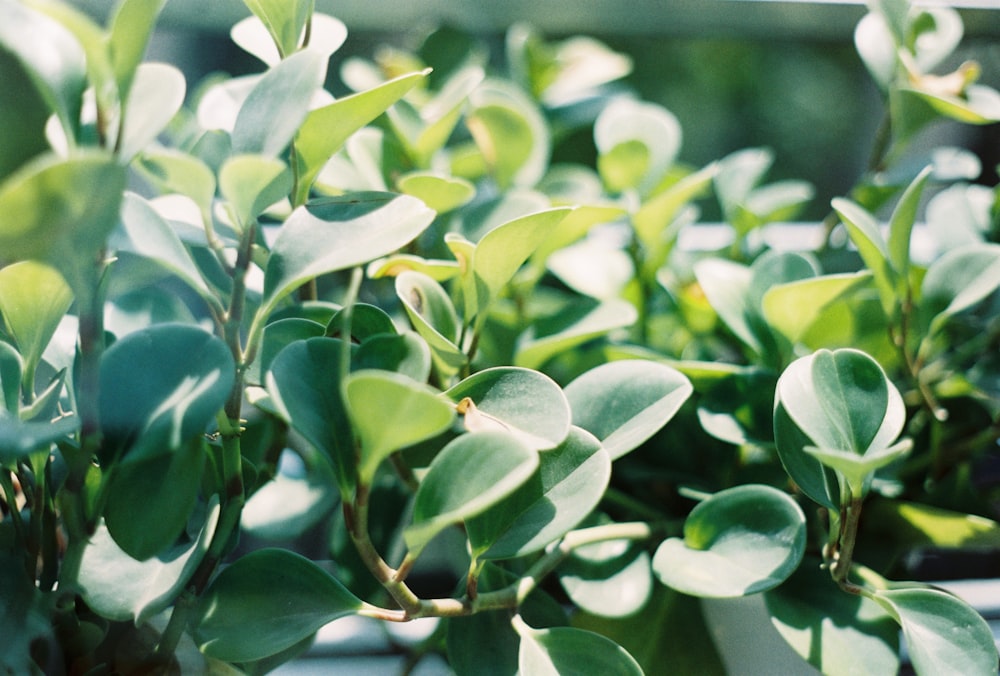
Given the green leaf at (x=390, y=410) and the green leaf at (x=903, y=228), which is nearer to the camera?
the green leaf at (x=390, y=410)

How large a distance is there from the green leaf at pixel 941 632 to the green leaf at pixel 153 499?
0.68 feet

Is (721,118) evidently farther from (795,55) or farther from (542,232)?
(542,232)

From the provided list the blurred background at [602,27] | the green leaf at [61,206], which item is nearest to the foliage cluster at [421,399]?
the green leaf at [61,206]

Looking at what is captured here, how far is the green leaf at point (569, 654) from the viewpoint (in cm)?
25

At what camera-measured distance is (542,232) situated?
0.82 ft

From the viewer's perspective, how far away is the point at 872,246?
11.6 inches

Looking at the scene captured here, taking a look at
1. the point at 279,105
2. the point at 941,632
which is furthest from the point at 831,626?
the point at 279,105

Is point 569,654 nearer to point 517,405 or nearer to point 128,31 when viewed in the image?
point 517,405

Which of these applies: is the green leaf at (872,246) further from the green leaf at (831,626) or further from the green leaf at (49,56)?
the green leaf at (49,56)

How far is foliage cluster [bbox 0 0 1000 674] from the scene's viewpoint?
204mm

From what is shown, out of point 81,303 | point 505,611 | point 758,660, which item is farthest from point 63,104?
point 758,660

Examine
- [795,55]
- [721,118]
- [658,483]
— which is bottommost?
[721,118]

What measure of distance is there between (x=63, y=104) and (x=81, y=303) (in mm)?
46

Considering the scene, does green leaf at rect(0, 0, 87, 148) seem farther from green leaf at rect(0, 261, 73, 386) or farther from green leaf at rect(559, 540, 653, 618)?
green leaf at rect(559, 540, 653, 618)
